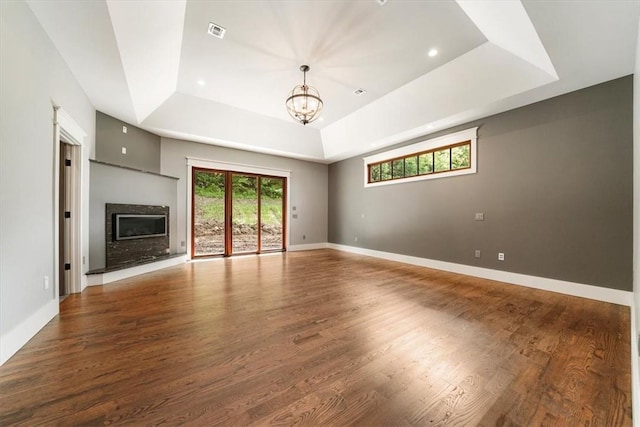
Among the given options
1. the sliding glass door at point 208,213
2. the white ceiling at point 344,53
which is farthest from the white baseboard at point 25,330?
the sliding glass door at point 208,213

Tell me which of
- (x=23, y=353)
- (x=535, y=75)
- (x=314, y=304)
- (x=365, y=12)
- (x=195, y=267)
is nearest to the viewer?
(x=23, y=353)

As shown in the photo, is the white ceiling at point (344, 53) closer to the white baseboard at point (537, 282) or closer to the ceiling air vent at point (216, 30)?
the ceiling air vent at point (216, 30)

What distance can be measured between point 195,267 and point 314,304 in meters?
3.42

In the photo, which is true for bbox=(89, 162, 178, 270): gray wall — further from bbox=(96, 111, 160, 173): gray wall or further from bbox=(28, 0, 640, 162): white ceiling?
bbox=(28, 0, 640, 162): white ceiling

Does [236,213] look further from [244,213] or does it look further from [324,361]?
[324,361]

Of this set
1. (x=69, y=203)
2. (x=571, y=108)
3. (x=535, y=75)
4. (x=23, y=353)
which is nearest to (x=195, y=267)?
(x=69, y=203)

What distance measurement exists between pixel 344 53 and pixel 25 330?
183 inches

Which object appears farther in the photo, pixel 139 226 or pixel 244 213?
pixel 244 213

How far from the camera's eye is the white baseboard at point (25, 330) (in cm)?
185

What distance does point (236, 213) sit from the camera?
6770 millimetres

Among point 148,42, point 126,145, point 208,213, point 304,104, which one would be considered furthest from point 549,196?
point 126,145

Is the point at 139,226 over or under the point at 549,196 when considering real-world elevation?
under

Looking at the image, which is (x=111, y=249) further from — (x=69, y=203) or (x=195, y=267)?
(x=195, y=267)

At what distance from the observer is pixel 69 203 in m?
3.44
